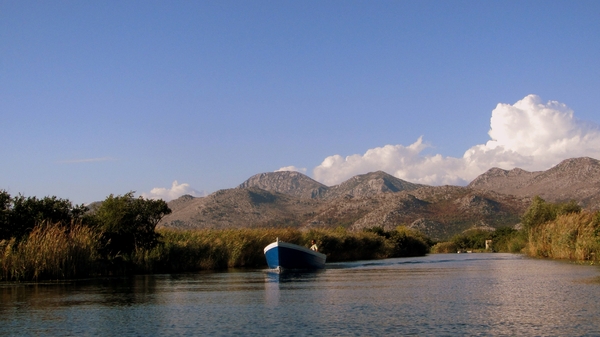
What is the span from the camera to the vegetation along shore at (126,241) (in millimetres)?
35188

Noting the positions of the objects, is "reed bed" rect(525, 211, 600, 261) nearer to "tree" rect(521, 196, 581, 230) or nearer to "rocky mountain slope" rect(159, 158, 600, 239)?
"tree" rect(521, 196, 581, 230)

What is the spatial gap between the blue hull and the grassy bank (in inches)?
192

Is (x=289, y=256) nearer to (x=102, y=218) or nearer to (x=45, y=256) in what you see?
(x=102, y=218)

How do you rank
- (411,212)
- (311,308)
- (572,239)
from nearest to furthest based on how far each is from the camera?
(311,308)
(572,239)
(411,212)

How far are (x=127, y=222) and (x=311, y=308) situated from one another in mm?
26340

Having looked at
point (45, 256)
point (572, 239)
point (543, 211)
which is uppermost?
point (543, 211)

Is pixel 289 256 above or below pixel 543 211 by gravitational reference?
below

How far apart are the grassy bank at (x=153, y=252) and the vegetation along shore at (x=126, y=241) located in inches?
2.1

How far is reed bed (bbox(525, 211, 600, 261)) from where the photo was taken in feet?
155

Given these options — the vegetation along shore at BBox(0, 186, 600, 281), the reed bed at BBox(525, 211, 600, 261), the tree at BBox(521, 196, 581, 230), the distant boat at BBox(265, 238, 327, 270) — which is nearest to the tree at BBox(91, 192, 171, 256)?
the vegetation along shore at BBox(0, 186, 600, 281)

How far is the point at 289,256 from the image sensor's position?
155 feet

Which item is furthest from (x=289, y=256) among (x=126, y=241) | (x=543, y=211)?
(x=543, y=211)

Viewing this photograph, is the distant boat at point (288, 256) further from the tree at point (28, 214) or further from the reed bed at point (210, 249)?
the tree at point (28, 214)

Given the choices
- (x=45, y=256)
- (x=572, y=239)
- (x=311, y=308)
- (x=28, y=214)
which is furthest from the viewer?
(x=572, y=239)
